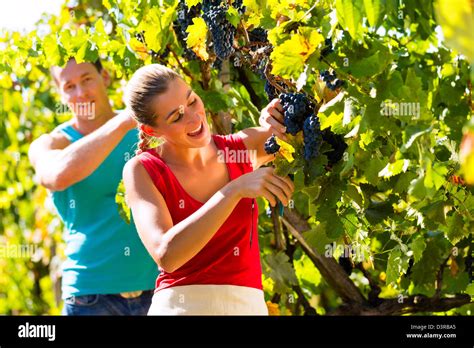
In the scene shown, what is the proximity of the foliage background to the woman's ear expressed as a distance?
0.93 feet

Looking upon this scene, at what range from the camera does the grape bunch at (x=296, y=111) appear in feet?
6.56

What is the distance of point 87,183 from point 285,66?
1562mm

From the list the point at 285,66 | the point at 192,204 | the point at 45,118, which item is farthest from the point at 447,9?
the point at 45,118

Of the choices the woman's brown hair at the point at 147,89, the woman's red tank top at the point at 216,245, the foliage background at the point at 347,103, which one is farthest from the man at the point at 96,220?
the woman's red tank top at the point at 216,245

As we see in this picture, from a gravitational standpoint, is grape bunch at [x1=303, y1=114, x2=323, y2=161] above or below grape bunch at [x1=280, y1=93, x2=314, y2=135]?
below

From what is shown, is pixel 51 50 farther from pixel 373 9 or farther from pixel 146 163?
pixel 373 9

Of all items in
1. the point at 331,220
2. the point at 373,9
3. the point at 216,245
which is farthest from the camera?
the point at 216,245

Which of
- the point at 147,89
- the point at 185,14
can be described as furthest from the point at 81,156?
the point at 147,89

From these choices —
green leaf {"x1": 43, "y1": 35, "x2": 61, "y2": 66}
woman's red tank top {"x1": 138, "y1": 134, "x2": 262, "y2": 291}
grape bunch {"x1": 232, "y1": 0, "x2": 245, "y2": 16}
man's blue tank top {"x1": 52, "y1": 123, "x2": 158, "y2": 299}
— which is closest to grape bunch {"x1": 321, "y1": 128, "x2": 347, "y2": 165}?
woman's red tank top {"x1": 138, "y1": 134, "x2": 262, "y2": 291}

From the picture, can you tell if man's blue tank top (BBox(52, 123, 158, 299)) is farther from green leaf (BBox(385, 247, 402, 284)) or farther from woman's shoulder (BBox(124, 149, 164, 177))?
green leaf (BBox(385, 247, 402, 284))

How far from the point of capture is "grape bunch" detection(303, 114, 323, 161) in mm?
1948

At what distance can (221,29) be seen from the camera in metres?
2.28

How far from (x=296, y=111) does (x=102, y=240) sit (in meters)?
1.41
